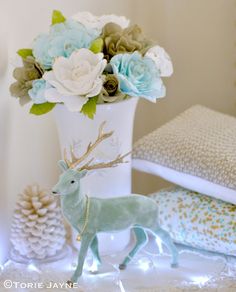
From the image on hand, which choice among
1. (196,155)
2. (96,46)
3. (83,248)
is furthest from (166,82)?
(83,248)

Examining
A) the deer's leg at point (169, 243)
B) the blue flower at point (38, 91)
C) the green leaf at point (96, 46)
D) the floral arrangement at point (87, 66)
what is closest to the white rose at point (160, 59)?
the floral arrangement at point (87, 66)

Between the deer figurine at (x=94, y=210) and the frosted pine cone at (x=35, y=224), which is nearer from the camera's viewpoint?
the deer figurine at (x=94, y=210)

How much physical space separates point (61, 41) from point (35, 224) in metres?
0.36

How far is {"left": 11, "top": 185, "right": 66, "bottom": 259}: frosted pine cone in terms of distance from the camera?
1.09 metres

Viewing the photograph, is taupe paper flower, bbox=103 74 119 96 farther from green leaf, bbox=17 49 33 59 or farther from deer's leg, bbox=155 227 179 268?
deer's leg, bbox=155 227 179 268

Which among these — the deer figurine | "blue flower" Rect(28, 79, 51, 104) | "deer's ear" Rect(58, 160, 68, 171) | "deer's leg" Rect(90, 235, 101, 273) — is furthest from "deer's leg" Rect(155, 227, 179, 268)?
"blue flower" Rect(28, 79, 51, 104)

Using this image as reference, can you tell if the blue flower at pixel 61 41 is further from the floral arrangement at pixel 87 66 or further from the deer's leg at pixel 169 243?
the deer's leg at pixel 169 243

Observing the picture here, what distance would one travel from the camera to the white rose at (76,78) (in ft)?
3.17

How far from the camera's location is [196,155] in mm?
1131

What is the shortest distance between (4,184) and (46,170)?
0.50 feet

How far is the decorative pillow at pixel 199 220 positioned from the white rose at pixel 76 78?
1.08 ft

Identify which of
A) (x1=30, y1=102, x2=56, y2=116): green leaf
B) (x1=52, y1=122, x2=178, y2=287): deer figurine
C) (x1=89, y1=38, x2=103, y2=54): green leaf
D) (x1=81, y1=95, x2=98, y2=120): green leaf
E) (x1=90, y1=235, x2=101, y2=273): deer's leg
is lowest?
(x1=90, y1=235, x2=101, y2=273): deer's leg

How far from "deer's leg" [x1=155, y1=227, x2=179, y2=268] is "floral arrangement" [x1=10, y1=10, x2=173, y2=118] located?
0.26 meters

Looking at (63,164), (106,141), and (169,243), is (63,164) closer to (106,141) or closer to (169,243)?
(106,141)
